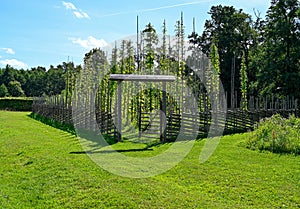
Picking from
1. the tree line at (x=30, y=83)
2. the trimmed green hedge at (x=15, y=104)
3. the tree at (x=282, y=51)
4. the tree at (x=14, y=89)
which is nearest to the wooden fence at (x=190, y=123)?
the tree at (x=282, y=51)

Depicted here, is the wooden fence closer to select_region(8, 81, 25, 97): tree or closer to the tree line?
the tree line

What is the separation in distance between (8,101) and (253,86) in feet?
98.8

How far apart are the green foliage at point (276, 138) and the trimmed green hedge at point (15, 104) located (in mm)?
37580

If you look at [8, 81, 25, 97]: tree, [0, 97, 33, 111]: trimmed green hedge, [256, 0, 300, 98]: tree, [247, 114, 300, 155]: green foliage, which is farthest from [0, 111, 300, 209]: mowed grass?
[8, 81, 25, 97]: tree

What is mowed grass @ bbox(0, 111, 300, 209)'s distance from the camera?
199 inches

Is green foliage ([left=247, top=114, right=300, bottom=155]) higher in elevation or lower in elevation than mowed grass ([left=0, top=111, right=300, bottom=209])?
higher

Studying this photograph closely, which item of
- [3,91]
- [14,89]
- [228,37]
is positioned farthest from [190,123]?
[14,89]

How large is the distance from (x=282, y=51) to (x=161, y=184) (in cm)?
2216

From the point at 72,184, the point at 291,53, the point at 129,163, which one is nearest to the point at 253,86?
the point at 291,53

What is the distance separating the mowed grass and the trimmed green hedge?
3611 centimetres

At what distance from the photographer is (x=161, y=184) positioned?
19.1 ft

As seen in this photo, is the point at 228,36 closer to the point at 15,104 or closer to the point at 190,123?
the point at 190,123

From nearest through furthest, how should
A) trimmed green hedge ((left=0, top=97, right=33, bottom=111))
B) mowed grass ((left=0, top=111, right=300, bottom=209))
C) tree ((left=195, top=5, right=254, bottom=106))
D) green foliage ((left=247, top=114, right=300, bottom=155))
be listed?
1. mowed grass ((left=0, top=111, right=300, bottom=209))
2. green foliage ((left=247, top=114, right=300, bottom=155))
3. tree ((left=195, top=5, right=254, bottom=106))
4. trimmed green hedge ((left=0, top=97, right=33, bottom=111))

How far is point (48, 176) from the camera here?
676 cm
